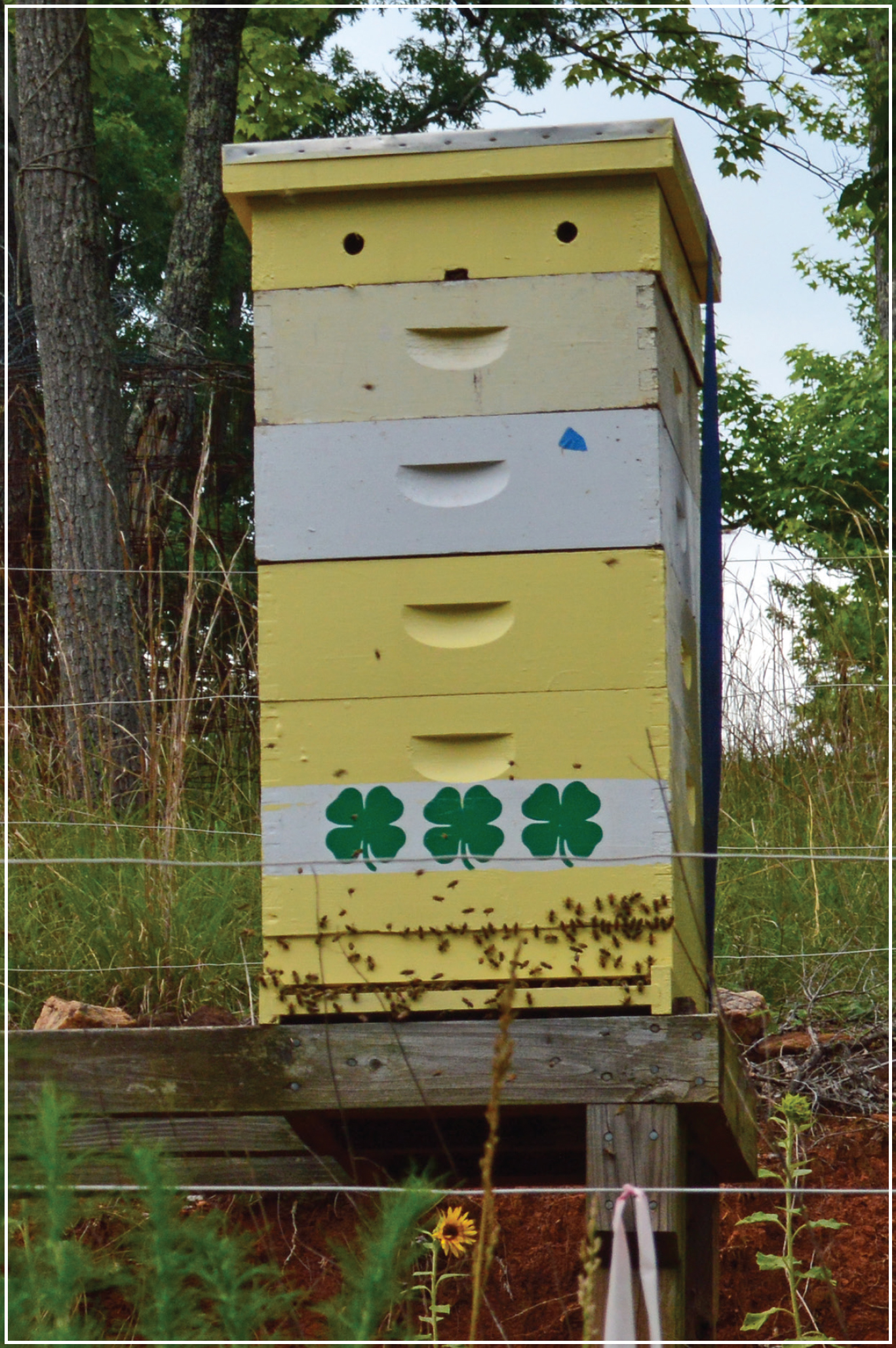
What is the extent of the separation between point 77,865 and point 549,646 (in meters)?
2.45

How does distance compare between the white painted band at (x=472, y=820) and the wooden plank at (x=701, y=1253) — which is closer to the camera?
the white painted band at (x=472, y=820)

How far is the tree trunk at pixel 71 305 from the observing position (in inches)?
219

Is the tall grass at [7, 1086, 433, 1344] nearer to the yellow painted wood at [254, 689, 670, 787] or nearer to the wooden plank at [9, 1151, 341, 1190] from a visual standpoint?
the yellow painted wood at [254, 689, 670, 787]

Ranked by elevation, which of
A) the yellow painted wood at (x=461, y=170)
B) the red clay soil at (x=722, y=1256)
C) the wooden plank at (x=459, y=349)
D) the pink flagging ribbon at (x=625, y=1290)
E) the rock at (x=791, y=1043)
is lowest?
the red clay soil at (x=722, y=1256)

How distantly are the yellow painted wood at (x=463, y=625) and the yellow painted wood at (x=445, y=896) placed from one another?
0.90 feet

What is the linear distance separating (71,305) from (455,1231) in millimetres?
3989

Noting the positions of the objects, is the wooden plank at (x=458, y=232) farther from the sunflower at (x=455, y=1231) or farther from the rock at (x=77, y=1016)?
the rock at (x=77, y=1016)

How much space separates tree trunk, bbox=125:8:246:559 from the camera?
702 cm

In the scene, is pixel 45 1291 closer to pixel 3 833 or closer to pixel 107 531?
pixel 3 833

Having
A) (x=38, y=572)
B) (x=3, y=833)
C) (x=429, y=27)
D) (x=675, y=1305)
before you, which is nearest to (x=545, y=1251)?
(x=675, y=1305)

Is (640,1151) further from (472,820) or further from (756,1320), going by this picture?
(756,1320)

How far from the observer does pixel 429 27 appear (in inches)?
452

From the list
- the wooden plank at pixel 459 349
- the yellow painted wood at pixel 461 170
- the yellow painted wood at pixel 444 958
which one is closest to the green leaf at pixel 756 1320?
the yellow painted wood at pixel 444 958

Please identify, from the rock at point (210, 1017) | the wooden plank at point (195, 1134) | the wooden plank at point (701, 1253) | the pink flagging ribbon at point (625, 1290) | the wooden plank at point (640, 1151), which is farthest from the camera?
the rock at point (210, 1017)
